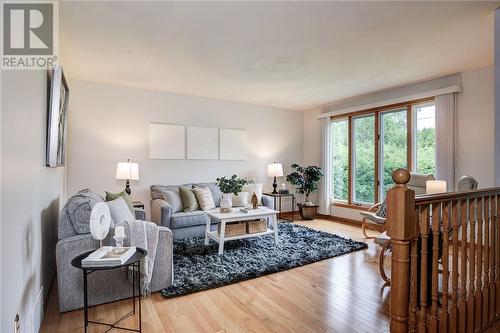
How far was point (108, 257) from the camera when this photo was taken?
1.86 meters

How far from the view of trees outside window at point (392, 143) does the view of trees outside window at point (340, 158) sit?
823 millimetres

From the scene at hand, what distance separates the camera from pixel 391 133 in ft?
16.4

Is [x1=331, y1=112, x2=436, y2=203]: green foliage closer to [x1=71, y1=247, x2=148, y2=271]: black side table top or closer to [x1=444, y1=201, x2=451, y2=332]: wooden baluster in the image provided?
[x1=444, y1=201, x2=451, y2=332]: wooden baluster

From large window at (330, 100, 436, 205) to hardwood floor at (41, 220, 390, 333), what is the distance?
2.54 m

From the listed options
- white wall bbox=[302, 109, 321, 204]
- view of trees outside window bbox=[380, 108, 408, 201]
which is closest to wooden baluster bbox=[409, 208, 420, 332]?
view of trees outside window bbox=[380, 108, 408, 201]

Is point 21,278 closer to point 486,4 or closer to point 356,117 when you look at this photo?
point 486,4

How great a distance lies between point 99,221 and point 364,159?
4879 millimetres

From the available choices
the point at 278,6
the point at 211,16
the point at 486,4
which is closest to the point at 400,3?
the point at 486,4

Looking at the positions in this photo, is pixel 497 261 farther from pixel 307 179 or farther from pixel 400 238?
pixel 307 179

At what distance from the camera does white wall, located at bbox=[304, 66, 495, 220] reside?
12.0 feet

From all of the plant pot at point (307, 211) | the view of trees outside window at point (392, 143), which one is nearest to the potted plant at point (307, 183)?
the plant pot at point (307, 211)

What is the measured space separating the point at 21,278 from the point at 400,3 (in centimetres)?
322

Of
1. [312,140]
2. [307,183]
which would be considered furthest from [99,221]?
[312,140]

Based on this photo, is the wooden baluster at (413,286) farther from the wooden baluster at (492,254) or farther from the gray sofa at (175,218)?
the gray sofa at (175,218)
